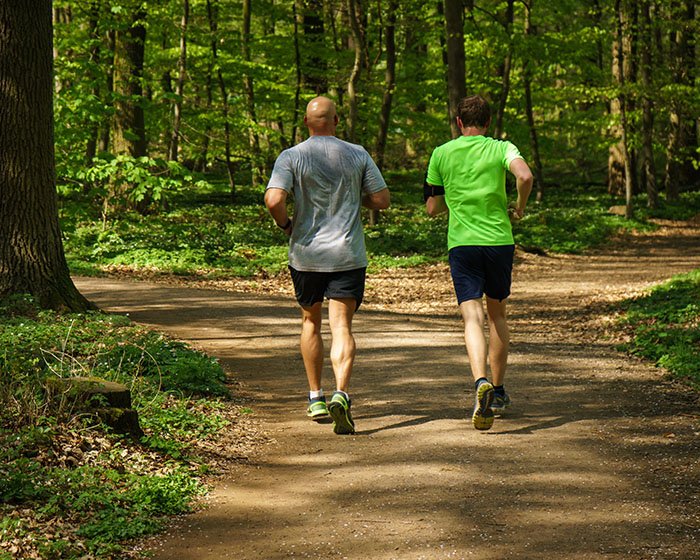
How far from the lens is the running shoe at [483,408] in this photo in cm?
607

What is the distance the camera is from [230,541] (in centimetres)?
444

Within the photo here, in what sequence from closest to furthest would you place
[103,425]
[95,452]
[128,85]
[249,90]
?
A: [95,452]
[103,425]
[128,85]
[249,90]

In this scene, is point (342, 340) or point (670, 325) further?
point (670, 325)

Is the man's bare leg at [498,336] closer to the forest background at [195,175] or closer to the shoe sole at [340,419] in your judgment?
the shoe sole at [340,419]

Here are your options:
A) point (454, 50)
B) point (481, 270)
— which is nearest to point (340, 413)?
point (481, 270)

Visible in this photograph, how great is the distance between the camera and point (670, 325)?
1066 cm

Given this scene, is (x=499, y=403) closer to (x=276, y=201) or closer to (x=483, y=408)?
(x=483, y=408)

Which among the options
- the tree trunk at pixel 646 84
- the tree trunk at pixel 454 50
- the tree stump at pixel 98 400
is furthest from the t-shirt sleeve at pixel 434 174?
the tree trunk at pixel 646 84

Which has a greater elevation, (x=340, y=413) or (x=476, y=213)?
(x=476, y=213)

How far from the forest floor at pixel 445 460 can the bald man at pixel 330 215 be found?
0.74 meters

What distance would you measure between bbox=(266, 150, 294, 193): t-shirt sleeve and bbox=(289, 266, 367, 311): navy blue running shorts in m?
0.58

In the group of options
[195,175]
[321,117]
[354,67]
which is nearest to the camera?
[321,117]

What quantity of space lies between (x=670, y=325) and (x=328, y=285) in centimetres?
593

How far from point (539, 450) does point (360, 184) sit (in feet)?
7.07
